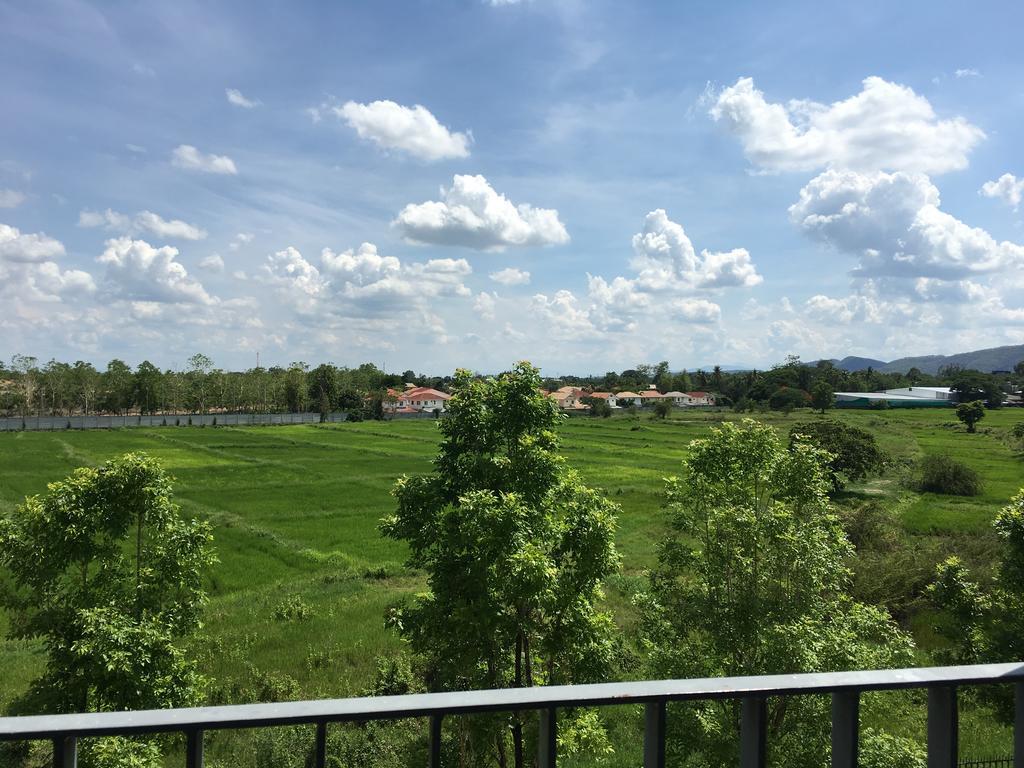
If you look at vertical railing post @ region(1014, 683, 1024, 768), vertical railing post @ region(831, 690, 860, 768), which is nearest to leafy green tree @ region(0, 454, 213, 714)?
vertical railing post @ region(831, 690, 860, 768)

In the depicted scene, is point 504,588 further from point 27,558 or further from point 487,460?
point 27,558

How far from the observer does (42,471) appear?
44.9 meters

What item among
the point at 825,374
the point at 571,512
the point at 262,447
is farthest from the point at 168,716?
the point at 825,374

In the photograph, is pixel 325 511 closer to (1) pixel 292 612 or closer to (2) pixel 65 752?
(1) pixel 292 612

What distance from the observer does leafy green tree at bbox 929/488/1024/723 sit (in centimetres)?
1159

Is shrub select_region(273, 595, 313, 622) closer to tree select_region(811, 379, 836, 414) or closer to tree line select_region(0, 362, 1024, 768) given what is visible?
tree line select_region(0, 362, 1024, 768)

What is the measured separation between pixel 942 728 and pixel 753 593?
1021cm

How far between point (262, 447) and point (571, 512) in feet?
193

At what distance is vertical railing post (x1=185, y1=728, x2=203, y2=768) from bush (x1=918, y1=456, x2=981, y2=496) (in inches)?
1805

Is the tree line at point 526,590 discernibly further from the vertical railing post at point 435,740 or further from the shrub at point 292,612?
the shrub at point 292,612

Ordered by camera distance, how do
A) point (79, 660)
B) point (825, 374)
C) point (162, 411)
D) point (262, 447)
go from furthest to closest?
point (825, 374) → point (162, 411) → point (262, 447) → point (79, 660)

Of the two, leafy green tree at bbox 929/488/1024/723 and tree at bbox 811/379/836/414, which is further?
tree at bbox 811/379/836/414

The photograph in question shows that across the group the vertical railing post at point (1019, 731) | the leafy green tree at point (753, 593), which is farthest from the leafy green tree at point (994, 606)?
the vertical railing post at point (1019, 731)

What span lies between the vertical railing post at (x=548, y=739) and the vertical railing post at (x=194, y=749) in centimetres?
88
